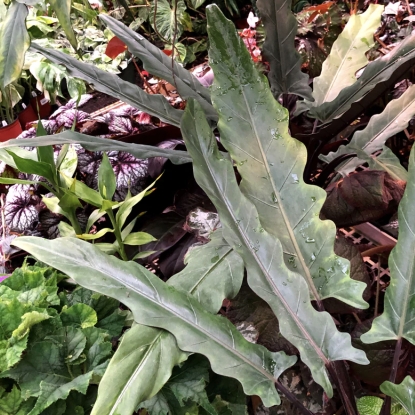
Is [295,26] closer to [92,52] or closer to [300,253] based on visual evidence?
[300,253]

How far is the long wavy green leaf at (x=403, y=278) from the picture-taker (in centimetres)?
58

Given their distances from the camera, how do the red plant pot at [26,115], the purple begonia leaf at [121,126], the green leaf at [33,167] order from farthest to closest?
1. the red plant pot at [26,115]
2. the purple begonia leaf at [121,126]
3. the green leaf at [33,167]

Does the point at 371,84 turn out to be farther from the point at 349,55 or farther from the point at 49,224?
the point at 49,224

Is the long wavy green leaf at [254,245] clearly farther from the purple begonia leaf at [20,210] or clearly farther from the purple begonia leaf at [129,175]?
the purple begonia leaf at [20,210]

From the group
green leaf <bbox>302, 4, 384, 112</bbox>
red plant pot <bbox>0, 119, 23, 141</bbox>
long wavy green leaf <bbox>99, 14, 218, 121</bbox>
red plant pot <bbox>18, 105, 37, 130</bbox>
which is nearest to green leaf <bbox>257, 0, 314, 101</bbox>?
green leaf <bbox>302, 4, 384, 112</bbox>

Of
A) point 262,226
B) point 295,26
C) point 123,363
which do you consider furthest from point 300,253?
point 295,26

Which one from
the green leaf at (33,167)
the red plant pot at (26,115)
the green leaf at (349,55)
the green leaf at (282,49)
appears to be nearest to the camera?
the green leaf at (33,167)

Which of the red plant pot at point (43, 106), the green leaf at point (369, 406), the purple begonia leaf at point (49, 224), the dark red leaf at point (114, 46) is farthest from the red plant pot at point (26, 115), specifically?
the green leaf at point (369, 406)

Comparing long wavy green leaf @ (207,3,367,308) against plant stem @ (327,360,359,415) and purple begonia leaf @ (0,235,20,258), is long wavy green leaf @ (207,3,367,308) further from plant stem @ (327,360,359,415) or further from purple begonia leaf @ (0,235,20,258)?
purple begonia leaf @ (0,235,20,258)

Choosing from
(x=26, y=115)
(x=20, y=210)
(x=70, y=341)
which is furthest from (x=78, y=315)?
(x=26, y=115)

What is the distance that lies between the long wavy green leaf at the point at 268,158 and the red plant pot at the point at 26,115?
1988 millimetres

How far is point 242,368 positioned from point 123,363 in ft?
0.52

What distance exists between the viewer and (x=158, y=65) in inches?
38.9

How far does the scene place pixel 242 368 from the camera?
546mm
